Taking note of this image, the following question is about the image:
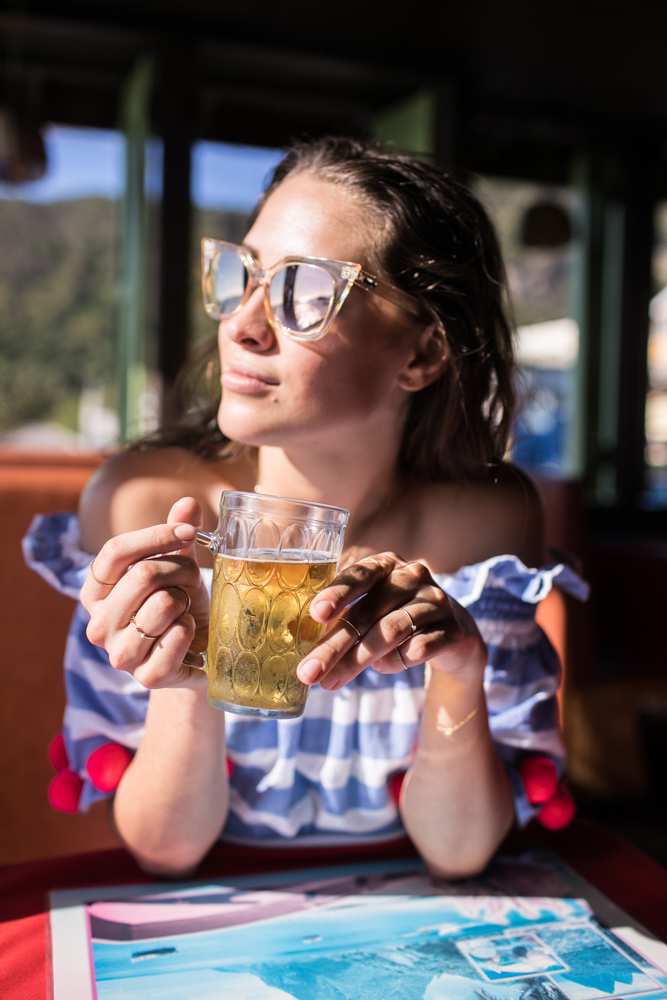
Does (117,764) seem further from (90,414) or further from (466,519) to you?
(90,414)

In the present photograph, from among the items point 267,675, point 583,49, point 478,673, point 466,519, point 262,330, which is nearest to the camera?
point 267,675

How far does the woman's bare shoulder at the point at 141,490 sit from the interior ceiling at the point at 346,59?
3.65 meters

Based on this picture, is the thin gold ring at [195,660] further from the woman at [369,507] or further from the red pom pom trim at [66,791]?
the red pom pom trim at [66,791]

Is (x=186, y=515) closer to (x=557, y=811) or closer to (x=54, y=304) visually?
(x=557, y=811)

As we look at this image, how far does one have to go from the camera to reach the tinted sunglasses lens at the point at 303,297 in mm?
1011

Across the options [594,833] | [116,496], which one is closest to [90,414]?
[116,496]

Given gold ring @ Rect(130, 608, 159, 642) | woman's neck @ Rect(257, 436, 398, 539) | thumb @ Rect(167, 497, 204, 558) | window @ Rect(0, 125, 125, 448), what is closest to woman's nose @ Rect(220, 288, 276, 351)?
woman's neck @ Rect(257, 436, 398, 539)

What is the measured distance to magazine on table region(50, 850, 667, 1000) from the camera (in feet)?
2.48

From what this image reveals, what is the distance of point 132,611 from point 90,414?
413 cm

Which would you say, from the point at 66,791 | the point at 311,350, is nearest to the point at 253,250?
the point at 311,350

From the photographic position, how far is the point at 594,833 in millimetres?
1133

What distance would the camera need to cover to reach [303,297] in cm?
101

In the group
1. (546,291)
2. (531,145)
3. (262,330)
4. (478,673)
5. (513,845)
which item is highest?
(531,145)

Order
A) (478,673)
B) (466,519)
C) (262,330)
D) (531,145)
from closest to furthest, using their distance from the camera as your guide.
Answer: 1. (478,673)
2. (262,330)
3. (466,519)
4. (531,145)
